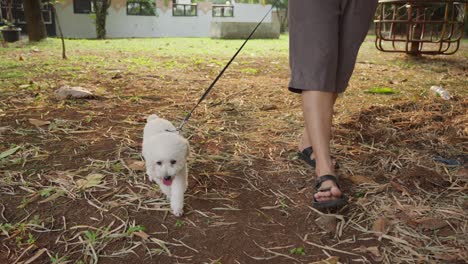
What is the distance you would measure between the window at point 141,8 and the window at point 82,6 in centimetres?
199

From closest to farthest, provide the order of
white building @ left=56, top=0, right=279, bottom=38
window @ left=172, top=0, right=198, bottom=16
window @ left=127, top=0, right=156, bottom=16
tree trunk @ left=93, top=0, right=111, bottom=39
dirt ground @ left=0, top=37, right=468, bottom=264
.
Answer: dirt ground @ left=0, top=37, right=468, bottom=264 → tree trunk @ left=93, top=0, right=111, bottom=39 → white building @ left=56, top=0, right=279, bottom=38 → window @ left=127, top=0, right=156, bottom=16 → window @ left=172, top=0, right=198, bottom=16

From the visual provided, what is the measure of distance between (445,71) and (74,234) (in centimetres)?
645

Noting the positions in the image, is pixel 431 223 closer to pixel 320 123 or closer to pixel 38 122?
pixel 320 123

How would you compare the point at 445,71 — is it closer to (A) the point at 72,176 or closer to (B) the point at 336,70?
(B) the point at 336,70

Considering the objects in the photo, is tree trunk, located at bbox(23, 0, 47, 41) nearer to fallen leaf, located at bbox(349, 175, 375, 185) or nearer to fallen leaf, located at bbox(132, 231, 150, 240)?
fallen leaf, located at bbox(132, 231, 150, 240)

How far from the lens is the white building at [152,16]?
59.8ft

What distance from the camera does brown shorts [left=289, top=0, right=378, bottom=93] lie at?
6.86 ft

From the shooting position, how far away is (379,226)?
6.17 ft

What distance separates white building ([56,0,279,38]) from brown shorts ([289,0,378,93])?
17.6 m

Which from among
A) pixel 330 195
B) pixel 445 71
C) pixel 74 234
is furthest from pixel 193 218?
pixel 445 71

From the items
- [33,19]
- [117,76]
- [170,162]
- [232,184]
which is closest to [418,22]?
[117,76]

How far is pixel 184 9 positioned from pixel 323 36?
20.9 metres

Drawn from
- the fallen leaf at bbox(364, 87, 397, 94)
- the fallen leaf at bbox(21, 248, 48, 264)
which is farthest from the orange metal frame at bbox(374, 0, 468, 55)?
the fallen leaf at bbox(21, 248, 48, 264)

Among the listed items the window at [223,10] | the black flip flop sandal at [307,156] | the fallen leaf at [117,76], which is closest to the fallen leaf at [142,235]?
the black flip flop sandal at [307,156]
